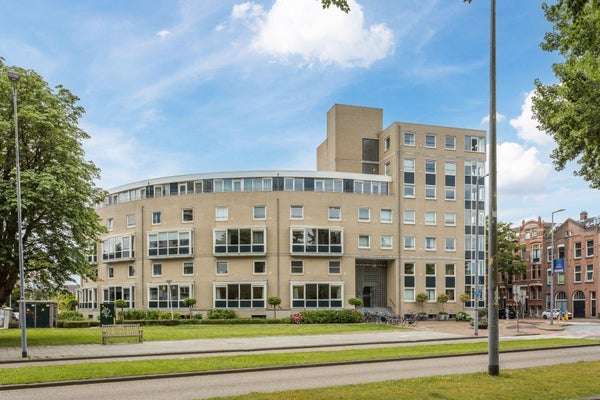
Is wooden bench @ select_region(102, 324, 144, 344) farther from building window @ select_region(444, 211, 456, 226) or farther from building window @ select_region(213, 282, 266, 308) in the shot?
building window @ select_region(444, 211, 456, 226)

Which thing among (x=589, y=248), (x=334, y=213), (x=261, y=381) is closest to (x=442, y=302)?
(x=334, y=213)

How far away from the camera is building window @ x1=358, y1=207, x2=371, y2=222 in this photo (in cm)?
5250

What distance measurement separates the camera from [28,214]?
25.5 metres

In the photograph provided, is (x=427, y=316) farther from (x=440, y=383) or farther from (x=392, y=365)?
(x=440, y=383)

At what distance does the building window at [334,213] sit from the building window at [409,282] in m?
8.66

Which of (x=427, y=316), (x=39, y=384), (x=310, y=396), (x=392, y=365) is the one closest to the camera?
(x=310, y=396)

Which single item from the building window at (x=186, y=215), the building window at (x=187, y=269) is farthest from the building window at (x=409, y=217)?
the building window at (x=187, y=269)

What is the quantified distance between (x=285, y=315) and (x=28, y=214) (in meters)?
28.5

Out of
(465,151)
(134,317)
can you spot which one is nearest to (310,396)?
(134,317)

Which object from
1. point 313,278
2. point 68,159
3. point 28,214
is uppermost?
point 68,159

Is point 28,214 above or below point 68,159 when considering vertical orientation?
below

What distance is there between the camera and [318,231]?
50562 millimetres

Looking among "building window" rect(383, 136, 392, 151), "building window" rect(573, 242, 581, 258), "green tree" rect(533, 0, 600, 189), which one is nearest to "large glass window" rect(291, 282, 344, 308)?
"building window" rect(383, 136, 392, 151)

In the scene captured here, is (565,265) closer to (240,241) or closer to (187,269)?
(240,241)
